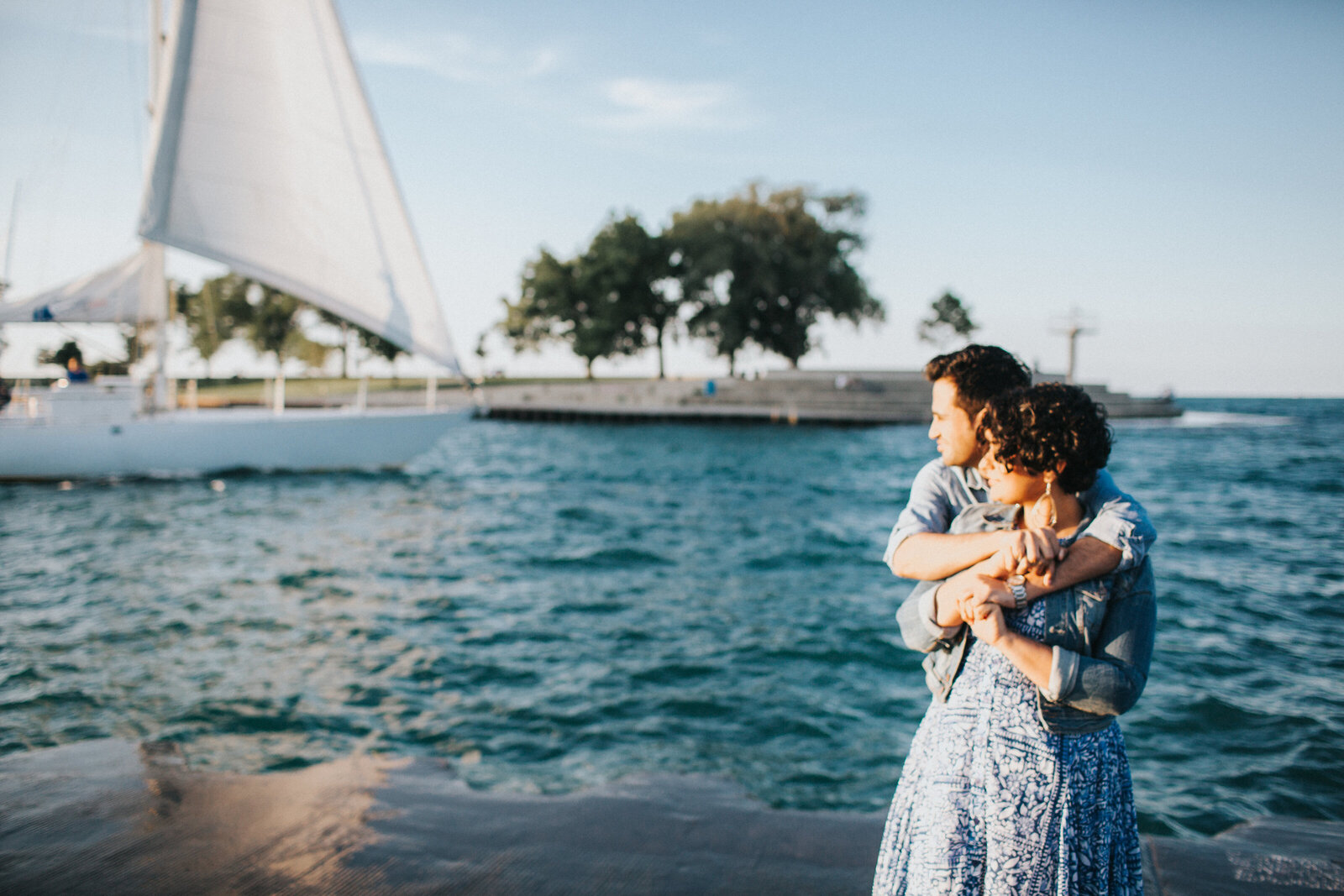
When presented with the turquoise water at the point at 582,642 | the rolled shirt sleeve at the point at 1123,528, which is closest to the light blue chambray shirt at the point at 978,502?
the rolled shirt sleeve at the point at 1123,528

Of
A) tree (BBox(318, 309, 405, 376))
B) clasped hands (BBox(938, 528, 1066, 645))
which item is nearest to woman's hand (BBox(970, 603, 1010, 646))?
clasped hands (BBox(938, 528, 1066, 645))

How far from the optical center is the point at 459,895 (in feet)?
9.29

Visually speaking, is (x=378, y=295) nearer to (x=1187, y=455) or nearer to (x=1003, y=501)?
(x=1003, y=501)

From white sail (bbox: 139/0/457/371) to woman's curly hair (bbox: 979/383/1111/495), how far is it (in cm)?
1864

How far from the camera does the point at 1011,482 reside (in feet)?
6.08

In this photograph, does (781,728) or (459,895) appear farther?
(781,728)

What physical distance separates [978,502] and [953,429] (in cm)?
21

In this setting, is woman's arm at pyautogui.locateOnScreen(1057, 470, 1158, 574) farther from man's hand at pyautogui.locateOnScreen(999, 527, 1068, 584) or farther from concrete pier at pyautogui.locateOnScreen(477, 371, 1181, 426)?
concrete pier at pyautogui.locateOnScreen(477, 371, 1181, 426)

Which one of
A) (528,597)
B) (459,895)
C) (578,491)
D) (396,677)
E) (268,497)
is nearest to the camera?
→ (459,895)

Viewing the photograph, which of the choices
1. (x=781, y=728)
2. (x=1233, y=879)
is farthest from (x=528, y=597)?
(x=1233, y=879)

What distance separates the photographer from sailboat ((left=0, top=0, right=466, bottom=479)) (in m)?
17.6

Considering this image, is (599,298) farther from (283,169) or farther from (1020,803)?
(1020,803)

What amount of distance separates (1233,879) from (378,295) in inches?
740

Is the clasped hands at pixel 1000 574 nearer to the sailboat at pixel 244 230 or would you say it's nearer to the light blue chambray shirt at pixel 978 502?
the light blue chambray shirt at pixel 978 502
